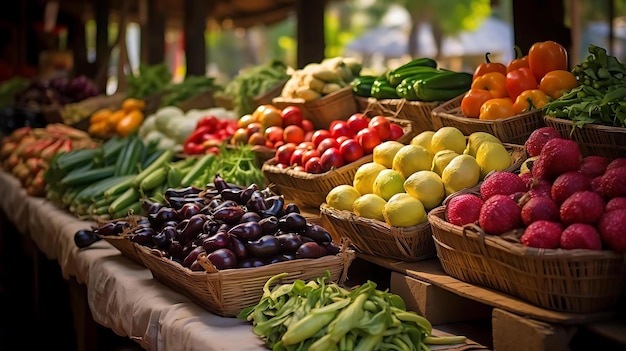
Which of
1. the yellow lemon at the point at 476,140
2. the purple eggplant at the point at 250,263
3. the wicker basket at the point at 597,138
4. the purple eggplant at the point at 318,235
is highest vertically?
the wicker basket at the point at 597,138

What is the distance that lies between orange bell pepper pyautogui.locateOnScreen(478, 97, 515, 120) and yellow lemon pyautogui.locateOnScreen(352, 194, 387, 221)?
57 centimetres

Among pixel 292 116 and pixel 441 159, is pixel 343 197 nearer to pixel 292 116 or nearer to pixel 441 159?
pixel 441 159

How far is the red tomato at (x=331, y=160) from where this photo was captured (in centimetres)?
354

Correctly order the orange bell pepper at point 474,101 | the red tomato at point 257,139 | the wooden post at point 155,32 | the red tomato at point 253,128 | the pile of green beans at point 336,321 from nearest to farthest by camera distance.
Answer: the pile of green beans at point 336,321 < the orange bell pepper at point 474,101 < the red tomato at point 257,139 < the red tomato at point 253,128 < the wooden post at point 155,32

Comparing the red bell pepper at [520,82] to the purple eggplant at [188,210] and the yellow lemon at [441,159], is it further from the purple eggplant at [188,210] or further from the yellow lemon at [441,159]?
the purple eggplant at [188,210]

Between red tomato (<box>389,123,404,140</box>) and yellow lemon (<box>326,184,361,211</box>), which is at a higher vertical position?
red tomato (<box>389,123,404,140</box>)

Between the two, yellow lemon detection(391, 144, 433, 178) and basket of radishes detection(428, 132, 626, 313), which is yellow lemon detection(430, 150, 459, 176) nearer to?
yellow lemon detection(391, 144, 433, 178)

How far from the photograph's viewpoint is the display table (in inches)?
97.0

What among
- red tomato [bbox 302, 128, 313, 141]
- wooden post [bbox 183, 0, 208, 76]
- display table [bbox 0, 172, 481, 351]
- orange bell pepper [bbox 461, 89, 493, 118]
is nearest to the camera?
display table [bbox 0, 172, 481, 351]

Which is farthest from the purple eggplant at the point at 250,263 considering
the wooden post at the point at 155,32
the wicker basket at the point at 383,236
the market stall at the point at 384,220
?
the wooden post at the point at 155,32

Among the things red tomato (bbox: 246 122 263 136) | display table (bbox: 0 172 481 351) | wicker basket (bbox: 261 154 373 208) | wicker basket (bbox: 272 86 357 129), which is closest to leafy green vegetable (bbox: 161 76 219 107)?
display table (bbox: 0 172 481 351)

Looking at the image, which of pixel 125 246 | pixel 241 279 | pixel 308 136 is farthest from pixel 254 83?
pixel 241 279

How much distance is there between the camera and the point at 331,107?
4.24 m

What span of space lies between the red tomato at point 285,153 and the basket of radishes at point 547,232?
1.36 meters
